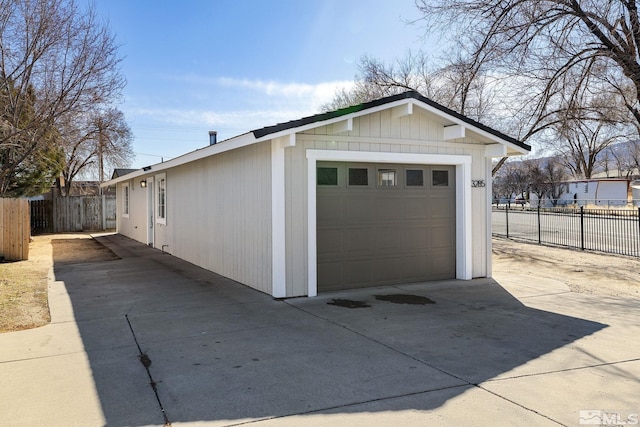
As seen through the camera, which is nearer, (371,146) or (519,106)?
(371,146)

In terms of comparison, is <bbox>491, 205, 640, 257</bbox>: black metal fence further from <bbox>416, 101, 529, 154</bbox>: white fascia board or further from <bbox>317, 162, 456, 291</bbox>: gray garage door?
<bbox>317, 162, 456, 291</bbox>: gray garage door

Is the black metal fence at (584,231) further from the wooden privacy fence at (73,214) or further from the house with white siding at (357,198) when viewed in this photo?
the wooden privacy fence at (73,214)

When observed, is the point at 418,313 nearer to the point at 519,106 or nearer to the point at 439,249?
the point at 439,249

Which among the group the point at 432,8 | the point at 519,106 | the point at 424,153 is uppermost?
the point at 432,8

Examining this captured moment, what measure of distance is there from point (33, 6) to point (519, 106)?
38.8 ft

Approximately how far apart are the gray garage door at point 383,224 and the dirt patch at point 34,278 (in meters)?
4.08

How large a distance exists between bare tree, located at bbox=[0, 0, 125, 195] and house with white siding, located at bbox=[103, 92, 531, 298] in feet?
16.4

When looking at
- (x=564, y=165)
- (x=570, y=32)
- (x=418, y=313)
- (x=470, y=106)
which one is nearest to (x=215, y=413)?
(x=418, y=313)

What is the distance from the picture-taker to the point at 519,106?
11.4 meters

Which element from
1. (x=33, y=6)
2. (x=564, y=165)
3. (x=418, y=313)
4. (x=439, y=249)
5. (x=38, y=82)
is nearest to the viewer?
(x=418, y=313)

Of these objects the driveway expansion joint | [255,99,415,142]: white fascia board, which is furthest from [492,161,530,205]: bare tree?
the driveway expansion joint

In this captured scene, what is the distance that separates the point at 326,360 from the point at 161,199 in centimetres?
1110

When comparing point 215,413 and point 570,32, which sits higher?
point 570,32

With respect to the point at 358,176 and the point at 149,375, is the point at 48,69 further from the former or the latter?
the point at 149,375
